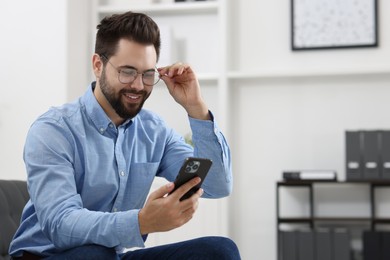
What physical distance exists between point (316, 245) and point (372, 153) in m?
0.69

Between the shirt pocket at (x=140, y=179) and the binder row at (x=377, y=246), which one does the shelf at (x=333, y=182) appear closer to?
the binder row at (x=377, y=246)

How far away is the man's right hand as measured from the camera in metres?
1.81

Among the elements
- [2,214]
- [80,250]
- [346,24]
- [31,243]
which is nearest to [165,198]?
[80,250]

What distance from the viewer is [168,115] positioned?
515 cm

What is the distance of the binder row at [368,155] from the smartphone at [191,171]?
2.85 metres

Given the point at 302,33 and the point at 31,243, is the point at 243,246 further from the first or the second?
the point at 31,243

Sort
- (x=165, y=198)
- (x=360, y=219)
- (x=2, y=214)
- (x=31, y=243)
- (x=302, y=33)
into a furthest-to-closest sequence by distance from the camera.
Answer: (x=302, y=33)
(x=360, y=219)
(x=2, y=214)
(x=31, y=243)
(x=165, y=198)

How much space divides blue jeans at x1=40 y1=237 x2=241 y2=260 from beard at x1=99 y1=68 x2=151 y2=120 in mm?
420

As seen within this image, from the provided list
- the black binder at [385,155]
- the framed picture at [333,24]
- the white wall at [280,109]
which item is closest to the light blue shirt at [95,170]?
the black binder at [385,155]

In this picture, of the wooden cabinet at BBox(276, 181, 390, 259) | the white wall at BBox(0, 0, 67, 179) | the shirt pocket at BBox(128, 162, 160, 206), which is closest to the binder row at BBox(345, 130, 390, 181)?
the wooden cabinet at BBox(276, 181, 390, 259)

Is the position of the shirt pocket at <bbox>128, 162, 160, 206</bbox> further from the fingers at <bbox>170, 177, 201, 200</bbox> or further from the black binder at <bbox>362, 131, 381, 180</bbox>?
the black binder at <bbox>362, 131, 381, 180</bbox>

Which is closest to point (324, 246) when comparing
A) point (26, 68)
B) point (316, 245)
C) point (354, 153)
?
point (316, 245)

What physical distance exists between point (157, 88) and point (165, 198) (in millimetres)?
3418

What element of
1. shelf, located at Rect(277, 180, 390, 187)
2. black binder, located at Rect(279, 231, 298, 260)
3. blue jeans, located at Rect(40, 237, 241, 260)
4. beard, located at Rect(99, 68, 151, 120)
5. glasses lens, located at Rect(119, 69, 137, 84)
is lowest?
black binder, located at Rect(279, 231, 298, 260)
